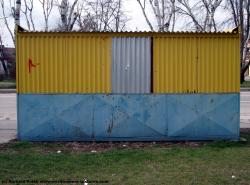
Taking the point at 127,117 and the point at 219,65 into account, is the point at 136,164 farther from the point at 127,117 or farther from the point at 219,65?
the point at 219,65

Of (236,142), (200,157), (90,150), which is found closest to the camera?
(200,157)

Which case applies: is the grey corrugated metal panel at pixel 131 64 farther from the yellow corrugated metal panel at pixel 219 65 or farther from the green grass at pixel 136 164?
the green grass at pixel 136 164

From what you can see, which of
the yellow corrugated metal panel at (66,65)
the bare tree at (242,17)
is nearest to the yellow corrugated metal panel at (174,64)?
the yellow corrugated metal panel at (66,65)

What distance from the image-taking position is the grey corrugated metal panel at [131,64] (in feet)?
35.6

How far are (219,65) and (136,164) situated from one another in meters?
3.64

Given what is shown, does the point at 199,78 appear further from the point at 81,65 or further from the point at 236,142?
the point at 81,65

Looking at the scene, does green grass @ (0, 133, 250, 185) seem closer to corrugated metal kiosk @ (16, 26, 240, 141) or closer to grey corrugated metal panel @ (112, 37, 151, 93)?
corrugated metal kiosk @ (16, 26, 240, 141)

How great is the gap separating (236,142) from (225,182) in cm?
366

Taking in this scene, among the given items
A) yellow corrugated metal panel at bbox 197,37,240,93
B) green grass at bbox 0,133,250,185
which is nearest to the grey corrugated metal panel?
yellow corrugated metal panel at bbox 197,37,240,93

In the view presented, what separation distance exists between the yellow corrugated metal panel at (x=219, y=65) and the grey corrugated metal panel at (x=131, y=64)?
118 cm

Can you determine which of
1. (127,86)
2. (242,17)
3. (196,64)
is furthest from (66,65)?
(242,17)

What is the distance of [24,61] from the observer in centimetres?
1077

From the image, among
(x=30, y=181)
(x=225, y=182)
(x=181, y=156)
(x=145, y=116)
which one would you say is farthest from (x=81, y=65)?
(x=225, y=182)

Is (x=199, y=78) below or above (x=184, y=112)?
above
